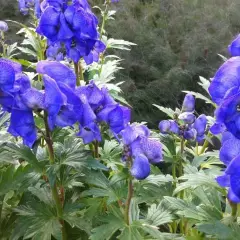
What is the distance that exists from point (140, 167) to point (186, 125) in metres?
0.46

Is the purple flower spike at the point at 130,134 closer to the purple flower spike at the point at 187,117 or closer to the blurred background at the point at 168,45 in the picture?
the purple flower spike at the point at 187,117

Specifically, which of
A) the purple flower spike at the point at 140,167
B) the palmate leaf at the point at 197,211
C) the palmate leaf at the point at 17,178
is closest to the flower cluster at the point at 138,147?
the purple flower spike at the point at 140,167

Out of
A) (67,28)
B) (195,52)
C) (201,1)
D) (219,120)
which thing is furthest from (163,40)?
(219,120)

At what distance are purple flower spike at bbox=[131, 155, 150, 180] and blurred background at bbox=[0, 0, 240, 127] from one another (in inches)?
82.7

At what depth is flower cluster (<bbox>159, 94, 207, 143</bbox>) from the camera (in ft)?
4.50

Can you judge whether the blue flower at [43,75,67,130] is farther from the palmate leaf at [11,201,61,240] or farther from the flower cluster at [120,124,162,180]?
the palmate leaf at [11,201,61,240]

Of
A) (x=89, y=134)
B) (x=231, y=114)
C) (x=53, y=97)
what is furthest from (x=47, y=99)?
(x=231, y=114)

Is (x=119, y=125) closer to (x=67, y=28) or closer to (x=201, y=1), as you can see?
(x=67, y=28)

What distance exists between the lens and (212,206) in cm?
104

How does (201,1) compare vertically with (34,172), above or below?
below

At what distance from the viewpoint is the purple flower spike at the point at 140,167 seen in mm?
959

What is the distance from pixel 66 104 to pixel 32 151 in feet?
0.69

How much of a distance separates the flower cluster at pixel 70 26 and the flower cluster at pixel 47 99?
338 mm

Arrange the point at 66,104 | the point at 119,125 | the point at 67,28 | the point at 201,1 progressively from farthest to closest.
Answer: the point at 201,1 → the point at 67,28 → the point at 119,125 → the point at 66,104
